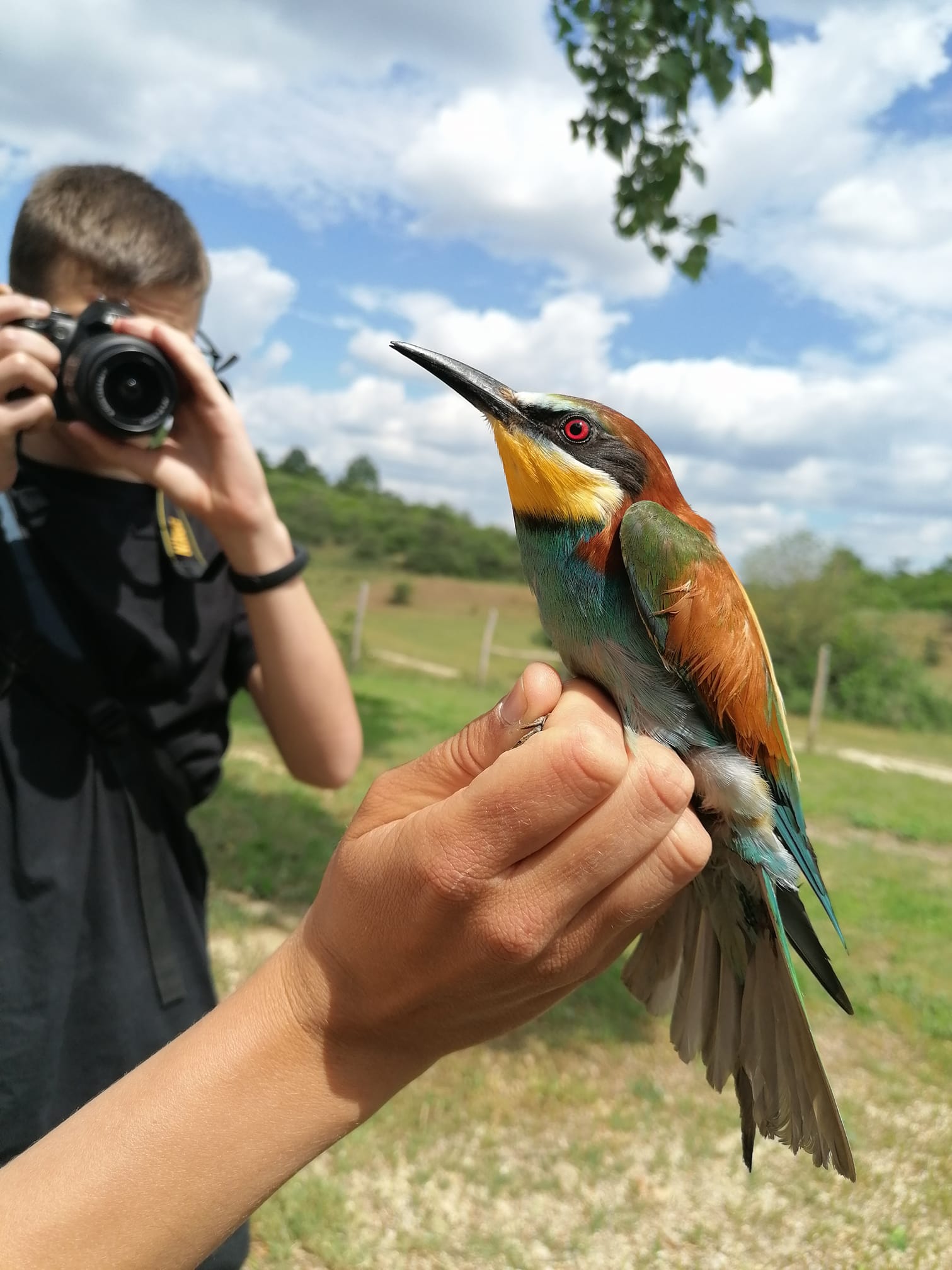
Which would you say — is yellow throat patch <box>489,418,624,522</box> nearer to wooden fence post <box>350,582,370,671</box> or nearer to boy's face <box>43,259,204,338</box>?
boy's face <box>43,259,204,338</box>

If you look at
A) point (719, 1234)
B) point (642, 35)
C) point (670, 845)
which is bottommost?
point (719, 1234)

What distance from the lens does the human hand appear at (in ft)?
3.35

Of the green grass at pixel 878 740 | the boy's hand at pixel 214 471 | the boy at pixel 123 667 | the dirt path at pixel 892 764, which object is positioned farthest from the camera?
the green grass at pixel 878 740

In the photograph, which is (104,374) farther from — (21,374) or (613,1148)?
(613,1148)

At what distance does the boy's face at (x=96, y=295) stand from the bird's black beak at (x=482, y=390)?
3.15ft

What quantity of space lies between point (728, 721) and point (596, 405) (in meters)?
→ 0.73

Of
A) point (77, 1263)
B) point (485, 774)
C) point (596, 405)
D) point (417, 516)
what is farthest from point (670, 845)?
point (417, 516)

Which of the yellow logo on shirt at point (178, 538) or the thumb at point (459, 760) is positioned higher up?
the yellow logo on shirt at point (178, 538)

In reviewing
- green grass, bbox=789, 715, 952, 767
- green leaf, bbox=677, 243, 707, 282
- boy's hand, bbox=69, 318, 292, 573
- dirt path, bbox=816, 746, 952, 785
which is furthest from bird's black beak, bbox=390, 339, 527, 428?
green grass, bbox=789, 715, 952, 767

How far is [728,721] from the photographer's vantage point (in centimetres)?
175

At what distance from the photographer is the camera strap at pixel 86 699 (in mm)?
1887

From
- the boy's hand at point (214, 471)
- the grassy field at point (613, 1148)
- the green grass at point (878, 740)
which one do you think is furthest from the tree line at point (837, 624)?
the boy's hand at point (214, 471)

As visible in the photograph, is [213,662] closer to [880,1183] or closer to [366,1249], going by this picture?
[366,1249]

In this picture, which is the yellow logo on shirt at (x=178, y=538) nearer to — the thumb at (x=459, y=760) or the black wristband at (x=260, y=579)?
the black wristband at (x=260, y=579)
